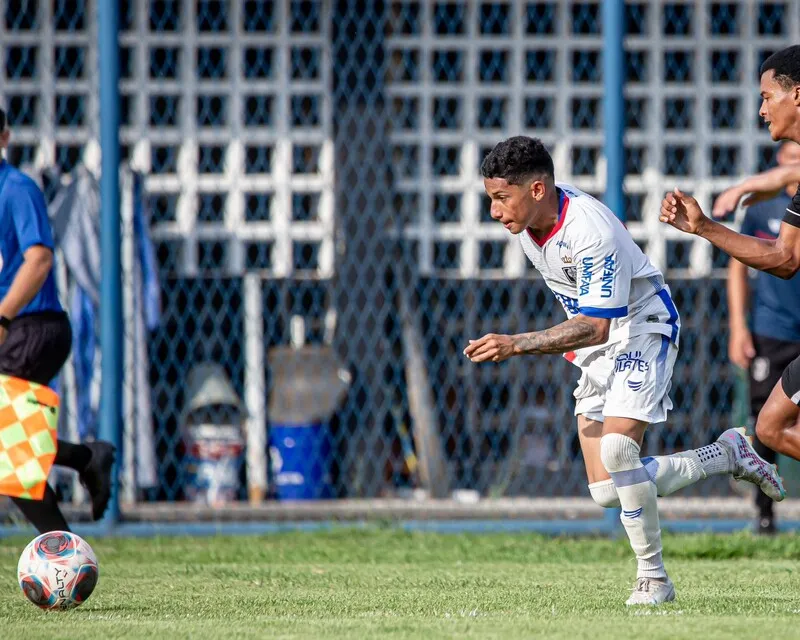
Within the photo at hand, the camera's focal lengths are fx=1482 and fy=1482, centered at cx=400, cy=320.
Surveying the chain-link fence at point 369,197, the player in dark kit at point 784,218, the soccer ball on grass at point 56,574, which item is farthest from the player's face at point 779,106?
the chain-link fence at point 369,197

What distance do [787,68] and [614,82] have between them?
2.93 metres

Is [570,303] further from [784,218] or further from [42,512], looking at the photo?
[42,512]

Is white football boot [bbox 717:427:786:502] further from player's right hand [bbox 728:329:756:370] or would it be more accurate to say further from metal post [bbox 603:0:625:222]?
metal post [bbox 603:0:625:222]

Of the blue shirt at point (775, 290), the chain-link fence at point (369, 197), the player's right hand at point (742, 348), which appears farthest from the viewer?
the chain-link fence at point (369, 197)

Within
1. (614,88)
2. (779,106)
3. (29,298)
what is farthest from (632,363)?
(614,88)

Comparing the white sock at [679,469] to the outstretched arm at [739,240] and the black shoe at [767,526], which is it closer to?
the outstretched arm at [739,240]

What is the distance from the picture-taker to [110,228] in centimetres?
780

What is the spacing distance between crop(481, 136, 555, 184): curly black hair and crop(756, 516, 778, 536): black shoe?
10.7 ft

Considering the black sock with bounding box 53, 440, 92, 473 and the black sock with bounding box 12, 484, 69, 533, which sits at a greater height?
the black sock with bounding box 53, 440, 92, 473

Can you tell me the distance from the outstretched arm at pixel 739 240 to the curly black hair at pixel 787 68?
0.48 meters

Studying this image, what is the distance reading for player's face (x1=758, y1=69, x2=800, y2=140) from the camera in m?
4.93

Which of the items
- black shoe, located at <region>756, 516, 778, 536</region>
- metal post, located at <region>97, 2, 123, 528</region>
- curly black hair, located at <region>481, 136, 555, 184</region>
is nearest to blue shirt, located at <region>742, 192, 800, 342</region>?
black shoe, located at <region>756, 516, 778, 536</region>

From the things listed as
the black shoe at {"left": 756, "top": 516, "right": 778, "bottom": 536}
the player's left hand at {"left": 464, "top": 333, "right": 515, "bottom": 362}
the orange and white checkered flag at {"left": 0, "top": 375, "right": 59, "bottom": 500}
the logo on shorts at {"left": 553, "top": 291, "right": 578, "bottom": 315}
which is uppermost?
the logo on shorts at {"left": 553, "top": 291, "right": 578, "bottom": 315}

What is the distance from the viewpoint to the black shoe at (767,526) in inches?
298
